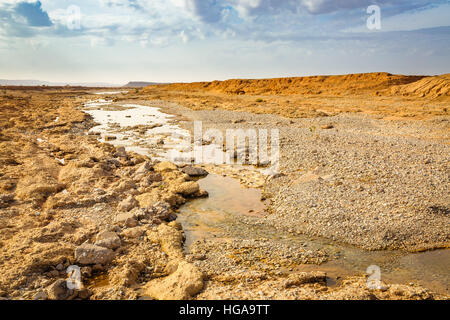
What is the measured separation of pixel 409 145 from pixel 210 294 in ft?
46.9

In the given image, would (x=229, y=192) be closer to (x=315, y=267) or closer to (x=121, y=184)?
(x=121, y=184)

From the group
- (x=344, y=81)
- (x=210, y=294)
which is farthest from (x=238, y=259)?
(x=344, y=81)

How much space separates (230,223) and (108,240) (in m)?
3.65

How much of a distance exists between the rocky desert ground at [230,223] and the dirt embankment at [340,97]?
38.2 feet

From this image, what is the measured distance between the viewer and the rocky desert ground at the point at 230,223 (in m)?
6.14

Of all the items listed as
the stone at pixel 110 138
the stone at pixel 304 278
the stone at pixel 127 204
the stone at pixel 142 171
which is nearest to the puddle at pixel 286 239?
the stone at pixel 304 278

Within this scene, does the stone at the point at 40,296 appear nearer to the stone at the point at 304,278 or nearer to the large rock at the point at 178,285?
the large rock at the point at 178,285

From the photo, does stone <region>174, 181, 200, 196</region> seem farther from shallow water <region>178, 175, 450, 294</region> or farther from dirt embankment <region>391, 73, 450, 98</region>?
dirt embankment <region>391, 73, 450, 98</region>

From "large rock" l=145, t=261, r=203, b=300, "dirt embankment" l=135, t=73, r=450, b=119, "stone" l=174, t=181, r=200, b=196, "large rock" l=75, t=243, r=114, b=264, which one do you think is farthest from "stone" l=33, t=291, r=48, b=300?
"dirt embankment" l=135, t=73, r=450, b=119

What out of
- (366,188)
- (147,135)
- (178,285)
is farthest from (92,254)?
(147,135)

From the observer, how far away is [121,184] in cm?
1130

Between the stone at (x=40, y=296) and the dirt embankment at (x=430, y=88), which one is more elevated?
the dirt embankment at (x=430, y=88)

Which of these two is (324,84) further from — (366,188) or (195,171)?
(366,188)

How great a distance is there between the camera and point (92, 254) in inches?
272
